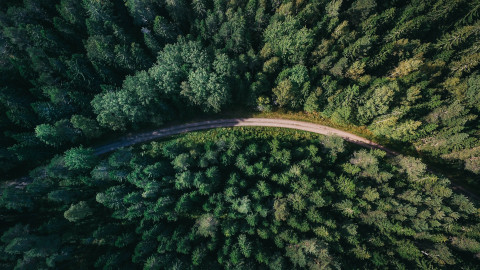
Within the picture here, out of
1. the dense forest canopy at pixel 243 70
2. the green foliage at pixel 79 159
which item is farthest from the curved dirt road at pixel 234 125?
the green foliage at pixel 79 159

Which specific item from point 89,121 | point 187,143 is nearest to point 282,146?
point 187,143

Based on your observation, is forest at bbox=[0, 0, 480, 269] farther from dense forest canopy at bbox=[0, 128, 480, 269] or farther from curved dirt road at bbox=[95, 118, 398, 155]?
curved dirt road at bbox=[95, 118, 398, 155]

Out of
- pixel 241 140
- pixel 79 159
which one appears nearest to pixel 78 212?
pixel 79 159

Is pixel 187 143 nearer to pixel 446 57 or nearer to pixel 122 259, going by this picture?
pixel 122 259

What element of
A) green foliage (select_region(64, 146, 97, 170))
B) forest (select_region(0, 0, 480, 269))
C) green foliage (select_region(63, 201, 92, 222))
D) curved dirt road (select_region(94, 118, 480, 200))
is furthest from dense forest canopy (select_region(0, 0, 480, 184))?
green foliage (select_region(63, 201, 92, 222))

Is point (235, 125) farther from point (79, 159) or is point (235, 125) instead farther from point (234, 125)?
point (79, 159)
